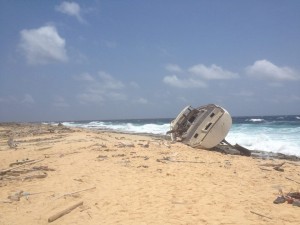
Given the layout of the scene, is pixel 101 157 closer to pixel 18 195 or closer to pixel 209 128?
pixel 18 195

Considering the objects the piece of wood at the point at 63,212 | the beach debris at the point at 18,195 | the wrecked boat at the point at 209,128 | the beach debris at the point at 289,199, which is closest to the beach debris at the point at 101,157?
the beach debris at the point at 18,195

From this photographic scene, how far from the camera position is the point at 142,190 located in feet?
25.2

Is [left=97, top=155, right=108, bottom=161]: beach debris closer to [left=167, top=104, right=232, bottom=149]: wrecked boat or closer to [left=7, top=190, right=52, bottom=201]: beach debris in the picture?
[left=7, top=190, right=52, bottom=201]: beach debris

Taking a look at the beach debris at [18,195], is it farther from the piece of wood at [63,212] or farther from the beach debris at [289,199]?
the beach debris at [289,199]

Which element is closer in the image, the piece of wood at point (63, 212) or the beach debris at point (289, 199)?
the piece of wood at point (63, 212)

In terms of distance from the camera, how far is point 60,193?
298 inches

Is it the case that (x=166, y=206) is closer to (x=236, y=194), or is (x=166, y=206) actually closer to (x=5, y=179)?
(x=236, y=194)

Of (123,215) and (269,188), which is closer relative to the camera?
(123,215)

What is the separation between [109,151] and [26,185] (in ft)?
16.7

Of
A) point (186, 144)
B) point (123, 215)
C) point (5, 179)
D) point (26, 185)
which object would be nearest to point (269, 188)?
point (123, 215)

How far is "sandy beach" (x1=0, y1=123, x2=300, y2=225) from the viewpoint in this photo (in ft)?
19.7

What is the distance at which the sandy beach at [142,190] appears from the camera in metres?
6.02

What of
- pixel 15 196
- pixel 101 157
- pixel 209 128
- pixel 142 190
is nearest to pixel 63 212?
pixel 15 196

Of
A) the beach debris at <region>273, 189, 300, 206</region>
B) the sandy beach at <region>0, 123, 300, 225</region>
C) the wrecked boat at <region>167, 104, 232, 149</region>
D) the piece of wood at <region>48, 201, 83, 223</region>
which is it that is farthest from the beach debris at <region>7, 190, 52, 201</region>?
the wrecked boat at <region>167, 104, 232, 149</region>
